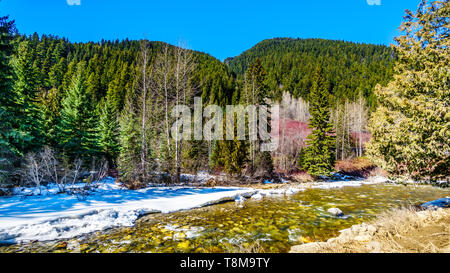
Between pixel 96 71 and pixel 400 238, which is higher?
pixel 96 71

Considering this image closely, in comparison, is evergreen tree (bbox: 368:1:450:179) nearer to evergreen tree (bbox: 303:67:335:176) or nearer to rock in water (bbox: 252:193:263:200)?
rock in water (bbox: 252:193:263:200)

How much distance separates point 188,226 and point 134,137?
13075 millimetres

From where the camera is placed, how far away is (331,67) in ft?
326

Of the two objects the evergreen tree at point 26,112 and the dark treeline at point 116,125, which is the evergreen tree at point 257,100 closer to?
the dark treeline at point 116,125

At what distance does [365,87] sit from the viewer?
74000mm

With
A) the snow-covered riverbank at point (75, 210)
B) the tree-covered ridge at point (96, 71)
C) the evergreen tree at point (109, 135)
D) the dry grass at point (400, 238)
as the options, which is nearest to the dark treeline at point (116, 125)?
the evergreen tree at point (109, 135)

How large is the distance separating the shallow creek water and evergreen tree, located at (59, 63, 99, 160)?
14637 mm

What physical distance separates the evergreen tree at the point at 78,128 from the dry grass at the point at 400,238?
20.5m

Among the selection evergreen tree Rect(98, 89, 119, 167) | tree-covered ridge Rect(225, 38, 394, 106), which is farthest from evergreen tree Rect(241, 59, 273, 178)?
tree-covered ridge Rect(225, 38, 394, 106)

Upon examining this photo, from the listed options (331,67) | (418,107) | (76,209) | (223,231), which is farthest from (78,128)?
(331,67)

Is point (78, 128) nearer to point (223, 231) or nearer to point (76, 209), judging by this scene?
point (76, 209)

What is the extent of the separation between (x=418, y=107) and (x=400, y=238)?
4516 millimetres
